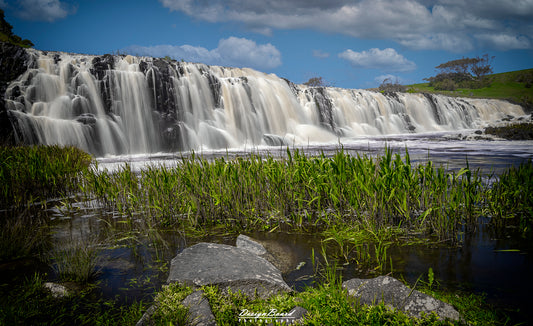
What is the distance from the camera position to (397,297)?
220 cm

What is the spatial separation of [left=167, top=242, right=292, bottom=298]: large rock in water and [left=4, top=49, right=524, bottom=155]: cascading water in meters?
10.5

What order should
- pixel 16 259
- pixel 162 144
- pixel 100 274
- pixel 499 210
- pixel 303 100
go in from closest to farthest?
pixel 100 274 < pixel 16 259 < pixel 499 210 < pixel 162 144 < pixel 303 100

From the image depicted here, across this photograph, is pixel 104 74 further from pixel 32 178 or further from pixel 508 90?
pixel 508 90

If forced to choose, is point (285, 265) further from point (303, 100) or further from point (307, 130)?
point (303, 100)

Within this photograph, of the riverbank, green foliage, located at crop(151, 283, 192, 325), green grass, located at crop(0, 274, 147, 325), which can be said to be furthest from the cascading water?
green foliage, located at crop(151, 283, 192, 325)

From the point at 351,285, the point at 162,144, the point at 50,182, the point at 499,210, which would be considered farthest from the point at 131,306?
the point at 162,144

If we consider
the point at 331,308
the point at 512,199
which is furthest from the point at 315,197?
the point at 512,199

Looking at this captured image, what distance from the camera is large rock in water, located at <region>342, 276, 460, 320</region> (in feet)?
6.66

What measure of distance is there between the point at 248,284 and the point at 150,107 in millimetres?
14092

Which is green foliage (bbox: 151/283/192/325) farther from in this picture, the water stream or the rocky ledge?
the water stream

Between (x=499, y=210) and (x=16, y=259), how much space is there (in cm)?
579

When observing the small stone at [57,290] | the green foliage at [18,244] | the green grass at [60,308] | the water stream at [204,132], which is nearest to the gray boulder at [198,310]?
the green grass at [60,308]

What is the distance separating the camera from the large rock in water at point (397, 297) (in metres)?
2.03

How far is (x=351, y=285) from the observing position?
245cm
